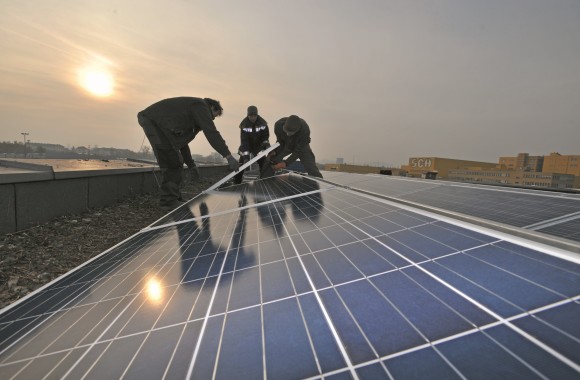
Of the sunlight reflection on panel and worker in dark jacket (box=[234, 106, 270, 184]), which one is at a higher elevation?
worker in dark jacket (box=[234, 106, 270, 184])

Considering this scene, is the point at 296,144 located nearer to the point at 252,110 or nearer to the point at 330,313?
the point at 252,110

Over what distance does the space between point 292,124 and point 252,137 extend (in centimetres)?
277

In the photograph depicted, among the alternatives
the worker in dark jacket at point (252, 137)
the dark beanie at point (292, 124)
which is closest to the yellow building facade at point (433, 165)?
the worker in dark jacket at point (252, 137)

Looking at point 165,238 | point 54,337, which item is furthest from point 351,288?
point 165,238

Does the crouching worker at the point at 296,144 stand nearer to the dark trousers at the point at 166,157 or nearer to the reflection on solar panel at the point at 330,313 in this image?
the dark trousers at the point at 166,157

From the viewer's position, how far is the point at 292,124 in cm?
745

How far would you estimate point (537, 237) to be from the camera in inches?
48.7

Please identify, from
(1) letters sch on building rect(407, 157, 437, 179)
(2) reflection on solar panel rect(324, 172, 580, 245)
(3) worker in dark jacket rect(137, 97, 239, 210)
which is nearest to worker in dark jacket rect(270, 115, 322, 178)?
(3) worker in dark jacket rect(137, 97, 239, 210)

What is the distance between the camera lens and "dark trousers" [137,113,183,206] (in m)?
5.89

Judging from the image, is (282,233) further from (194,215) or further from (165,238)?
(194,215)

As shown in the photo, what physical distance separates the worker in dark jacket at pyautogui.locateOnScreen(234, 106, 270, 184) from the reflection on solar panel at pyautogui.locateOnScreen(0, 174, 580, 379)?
25.8 ft

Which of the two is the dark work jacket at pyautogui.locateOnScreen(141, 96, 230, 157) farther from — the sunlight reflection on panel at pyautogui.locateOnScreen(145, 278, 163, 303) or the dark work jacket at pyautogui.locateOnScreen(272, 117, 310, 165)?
the sunlight reflection on panel at pyautogui.locateOnScreen(145, 278, 163, 303)

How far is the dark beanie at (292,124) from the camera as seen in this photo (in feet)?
24.3

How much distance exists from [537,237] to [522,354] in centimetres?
75
